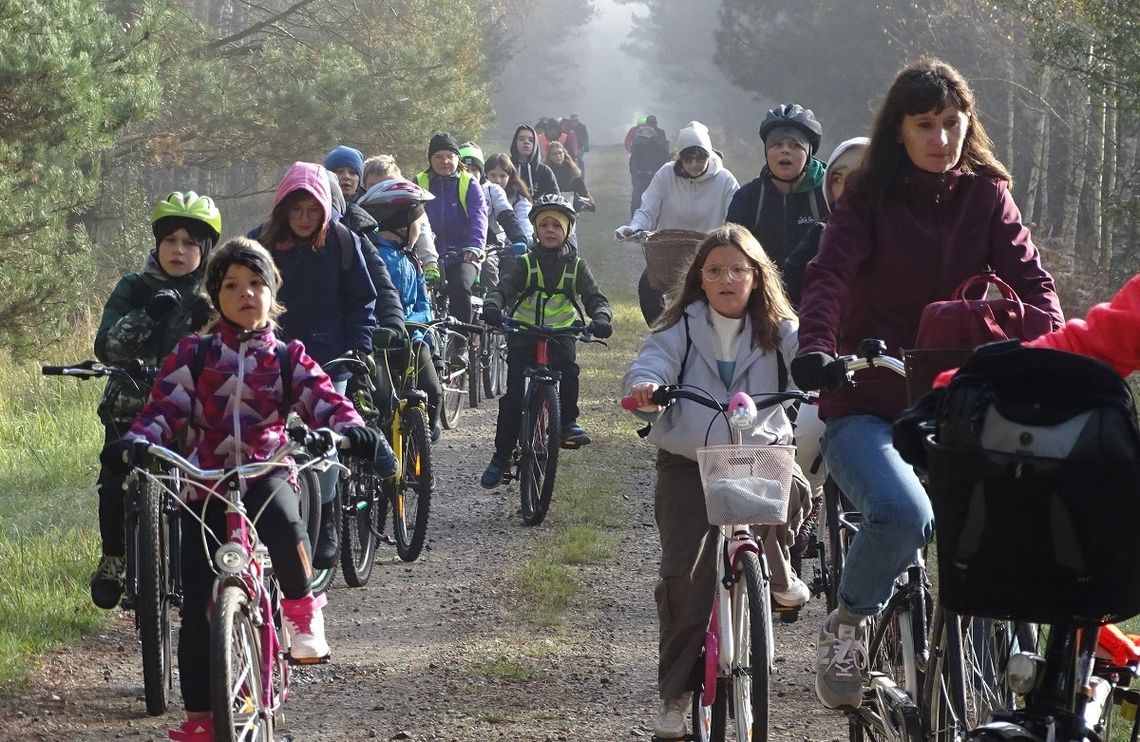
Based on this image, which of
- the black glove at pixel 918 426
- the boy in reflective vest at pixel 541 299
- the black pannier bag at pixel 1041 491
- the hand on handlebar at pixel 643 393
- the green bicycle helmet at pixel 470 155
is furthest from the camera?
the green bicycle helmet at pixel 470 155

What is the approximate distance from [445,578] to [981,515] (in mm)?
6133

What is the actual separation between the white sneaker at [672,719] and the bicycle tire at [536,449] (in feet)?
15.8

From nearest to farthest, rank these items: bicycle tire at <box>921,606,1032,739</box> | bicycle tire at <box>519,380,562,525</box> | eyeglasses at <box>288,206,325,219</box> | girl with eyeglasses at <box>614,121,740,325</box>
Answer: bicycle tire at <box>921,606,1032,739</box>
eyeglasses at <box>288,206,325,219</box>
bicycle tire at <box>519,380,562,525</box>
girl with eyeglasses at <box>614,121,740,325</box>

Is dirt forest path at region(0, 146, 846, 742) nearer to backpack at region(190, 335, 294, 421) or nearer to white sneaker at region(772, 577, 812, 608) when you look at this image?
white sneaker at region(772, 577, 812, 608)

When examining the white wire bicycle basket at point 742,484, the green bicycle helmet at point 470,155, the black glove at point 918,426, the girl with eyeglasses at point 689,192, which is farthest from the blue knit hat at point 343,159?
the black glove at point 918,426

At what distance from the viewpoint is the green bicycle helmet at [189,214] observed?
6656 millimetres

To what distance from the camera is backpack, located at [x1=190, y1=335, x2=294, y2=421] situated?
207 inches

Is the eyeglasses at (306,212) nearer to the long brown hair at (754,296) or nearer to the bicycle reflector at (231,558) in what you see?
the long brown hair at (754,296)

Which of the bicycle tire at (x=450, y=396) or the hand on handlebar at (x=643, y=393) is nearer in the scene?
the hand on handlebar at (x=643, y=393)

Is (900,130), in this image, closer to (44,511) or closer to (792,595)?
(792,595)

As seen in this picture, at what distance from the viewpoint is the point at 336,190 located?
877 centimetres

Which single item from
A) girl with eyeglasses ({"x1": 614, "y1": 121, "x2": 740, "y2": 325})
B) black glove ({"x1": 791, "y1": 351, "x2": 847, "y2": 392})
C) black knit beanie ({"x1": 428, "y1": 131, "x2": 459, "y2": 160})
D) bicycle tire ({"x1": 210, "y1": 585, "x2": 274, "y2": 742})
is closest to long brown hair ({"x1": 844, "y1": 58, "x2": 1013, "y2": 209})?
black glove ({"x1": 791, "y1": 351, "x2": 847, "y2": 392})

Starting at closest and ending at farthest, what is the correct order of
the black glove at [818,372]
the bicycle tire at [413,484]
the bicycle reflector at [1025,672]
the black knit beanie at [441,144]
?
the bicycle reflector at [1025,672], the black glove at [818,372], the bicycle tire at [413,484], the black knit beanie at [441,144]

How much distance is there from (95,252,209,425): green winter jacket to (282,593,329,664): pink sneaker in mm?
1690
